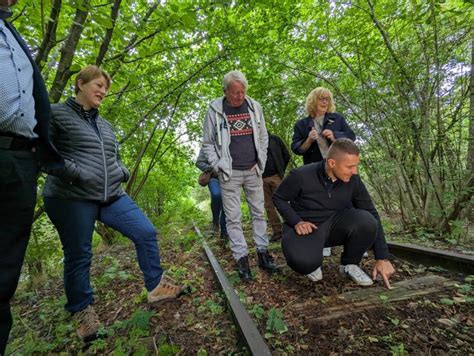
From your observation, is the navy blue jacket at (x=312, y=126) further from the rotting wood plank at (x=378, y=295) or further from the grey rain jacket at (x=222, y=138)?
the rotting wood plank at (x=378, y=295)

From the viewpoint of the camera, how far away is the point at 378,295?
2.38 m

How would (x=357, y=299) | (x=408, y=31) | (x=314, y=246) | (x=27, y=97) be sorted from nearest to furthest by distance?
(x=27, y=97), (x=357, y=299), (x=314, y=246), (x=408, y=31)

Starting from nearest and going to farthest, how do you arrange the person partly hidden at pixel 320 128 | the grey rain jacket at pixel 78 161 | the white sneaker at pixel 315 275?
the grey rain jacket at pixel 78 161
the white sneaker at pixel 315 275
the person partly hidden at pixel 320 128

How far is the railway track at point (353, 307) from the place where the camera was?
1.81 metres

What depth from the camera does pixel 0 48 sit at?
1.42m

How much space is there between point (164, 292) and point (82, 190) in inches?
48.5

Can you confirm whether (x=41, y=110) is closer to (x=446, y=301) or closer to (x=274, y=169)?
(x=446, y=301)

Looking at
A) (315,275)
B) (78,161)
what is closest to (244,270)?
(315,275)

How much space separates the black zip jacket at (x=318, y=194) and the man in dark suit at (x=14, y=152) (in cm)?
212

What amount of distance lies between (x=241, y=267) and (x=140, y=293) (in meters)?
1.19

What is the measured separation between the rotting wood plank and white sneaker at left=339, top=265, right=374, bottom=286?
0.10 metres

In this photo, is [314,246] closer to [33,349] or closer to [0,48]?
[33,349]

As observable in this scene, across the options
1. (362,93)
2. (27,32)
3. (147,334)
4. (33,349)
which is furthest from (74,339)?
(362,93)

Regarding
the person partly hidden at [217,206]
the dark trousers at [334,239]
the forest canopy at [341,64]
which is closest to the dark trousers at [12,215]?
the forest canopy at [341,64]
